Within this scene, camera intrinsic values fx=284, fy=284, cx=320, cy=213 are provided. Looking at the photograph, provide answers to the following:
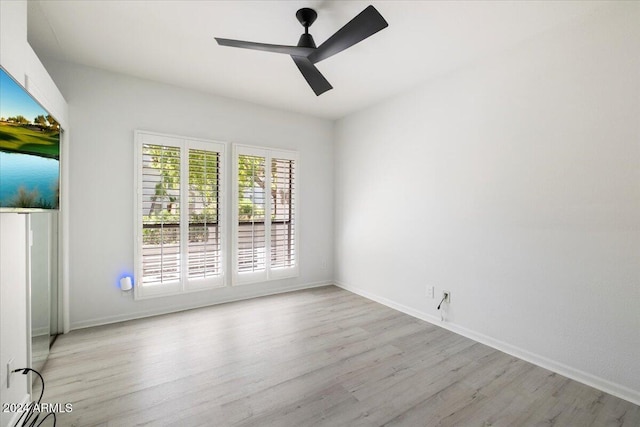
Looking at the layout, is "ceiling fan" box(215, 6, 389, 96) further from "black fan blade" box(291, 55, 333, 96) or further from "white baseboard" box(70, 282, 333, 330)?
"white baseboard" box(70, 282, 333, 330)

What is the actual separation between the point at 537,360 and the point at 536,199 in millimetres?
1374

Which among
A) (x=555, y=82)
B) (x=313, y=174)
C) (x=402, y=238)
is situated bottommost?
(x=402, y=238)

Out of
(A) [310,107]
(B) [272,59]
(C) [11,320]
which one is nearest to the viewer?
(C) [11,320]

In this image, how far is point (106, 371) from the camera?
2.24 m

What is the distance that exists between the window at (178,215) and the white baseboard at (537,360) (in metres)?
2.56

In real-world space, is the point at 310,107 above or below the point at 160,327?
above

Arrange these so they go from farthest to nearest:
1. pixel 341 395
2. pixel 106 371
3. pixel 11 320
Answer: pixel 106 371
pixel 341 395
pixel 11 320

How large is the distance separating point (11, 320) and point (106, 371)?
88 cm

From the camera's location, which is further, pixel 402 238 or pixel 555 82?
pixel 402 238

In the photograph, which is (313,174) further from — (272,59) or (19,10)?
(19,10)

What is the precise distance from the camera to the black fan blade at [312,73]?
2.25 meters

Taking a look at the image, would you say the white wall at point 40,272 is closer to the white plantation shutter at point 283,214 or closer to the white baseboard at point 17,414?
the white baseboard at point 17,414

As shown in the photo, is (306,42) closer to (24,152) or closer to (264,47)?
(264,47)

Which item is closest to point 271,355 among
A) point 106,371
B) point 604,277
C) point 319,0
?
point 106,371
